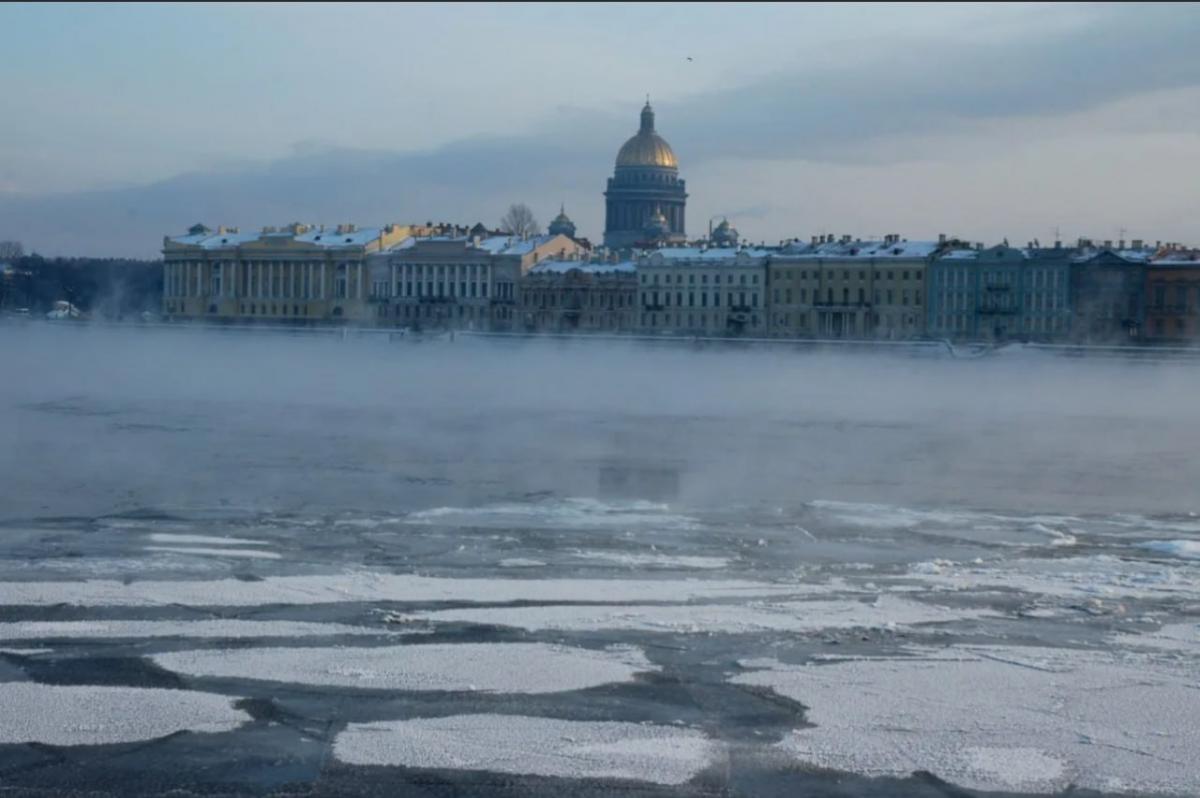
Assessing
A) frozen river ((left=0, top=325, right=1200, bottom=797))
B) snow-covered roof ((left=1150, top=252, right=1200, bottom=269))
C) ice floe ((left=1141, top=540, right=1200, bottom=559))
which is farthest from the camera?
snow-covered roof ((left=1150, top=252, right=1200, bottom=269))

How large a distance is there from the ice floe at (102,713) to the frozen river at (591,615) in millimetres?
17

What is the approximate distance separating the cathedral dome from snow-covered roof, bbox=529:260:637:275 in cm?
1737

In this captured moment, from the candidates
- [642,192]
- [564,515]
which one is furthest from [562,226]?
[564,515]

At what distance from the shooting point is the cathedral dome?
84.5 meters

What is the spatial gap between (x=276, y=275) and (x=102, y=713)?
66550 millimetres

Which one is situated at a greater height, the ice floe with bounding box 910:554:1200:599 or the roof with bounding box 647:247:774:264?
the roof with bounding box 647:247:774:264

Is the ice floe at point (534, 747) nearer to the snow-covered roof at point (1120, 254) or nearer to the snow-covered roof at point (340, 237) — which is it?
the snow-covered roof at point (1120, 254)

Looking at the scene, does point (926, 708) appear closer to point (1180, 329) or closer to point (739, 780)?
point (739, 780)

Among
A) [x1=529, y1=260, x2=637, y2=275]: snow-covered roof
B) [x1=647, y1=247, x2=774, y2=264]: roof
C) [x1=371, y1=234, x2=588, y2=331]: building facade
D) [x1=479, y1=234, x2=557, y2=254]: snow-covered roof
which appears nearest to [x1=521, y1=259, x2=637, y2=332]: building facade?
[x1=529, y1=260, x2=637, y2=275]: snow-covered roof

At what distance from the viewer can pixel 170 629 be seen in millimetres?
7109

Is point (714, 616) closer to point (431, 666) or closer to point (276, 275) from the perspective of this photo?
point (431, 666)

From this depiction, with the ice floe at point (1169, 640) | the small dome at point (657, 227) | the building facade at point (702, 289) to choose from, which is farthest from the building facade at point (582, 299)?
the ice floe at point (1169, 640)

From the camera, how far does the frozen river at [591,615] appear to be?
220 inches

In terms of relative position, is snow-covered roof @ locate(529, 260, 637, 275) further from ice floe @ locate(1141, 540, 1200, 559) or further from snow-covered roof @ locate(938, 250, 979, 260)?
ice floe @ locate(1141, 540, 1200, 559)
